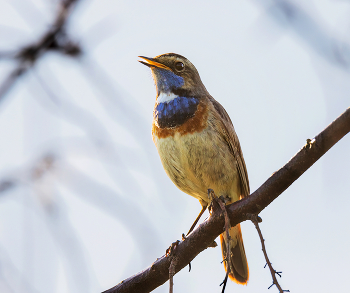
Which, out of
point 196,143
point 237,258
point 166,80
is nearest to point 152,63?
point 166,80

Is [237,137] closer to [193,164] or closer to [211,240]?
[193,164]

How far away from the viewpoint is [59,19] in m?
3.42

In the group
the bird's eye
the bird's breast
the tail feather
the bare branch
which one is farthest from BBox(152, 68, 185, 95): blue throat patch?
the bare branch

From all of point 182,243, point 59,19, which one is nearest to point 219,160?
point 182,243

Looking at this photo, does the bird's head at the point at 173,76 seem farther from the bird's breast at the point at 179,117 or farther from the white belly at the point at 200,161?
the white belly at the point at 200,161

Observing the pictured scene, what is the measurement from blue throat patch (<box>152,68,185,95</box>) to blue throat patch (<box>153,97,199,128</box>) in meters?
0.31

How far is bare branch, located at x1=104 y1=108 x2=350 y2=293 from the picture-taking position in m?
3.40

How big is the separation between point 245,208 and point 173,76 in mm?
2851

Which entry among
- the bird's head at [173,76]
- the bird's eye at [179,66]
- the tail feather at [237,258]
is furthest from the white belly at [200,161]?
the bird's eye at [179,66]

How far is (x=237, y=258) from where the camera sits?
611cm

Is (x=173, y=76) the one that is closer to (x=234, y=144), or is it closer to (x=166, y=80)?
(x=166, y=80)

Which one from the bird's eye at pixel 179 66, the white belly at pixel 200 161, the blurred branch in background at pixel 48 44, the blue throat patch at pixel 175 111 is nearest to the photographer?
the blurred branch in background at pixel 48 44

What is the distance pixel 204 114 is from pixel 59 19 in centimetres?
263

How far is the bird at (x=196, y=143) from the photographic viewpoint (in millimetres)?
5453
